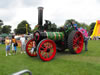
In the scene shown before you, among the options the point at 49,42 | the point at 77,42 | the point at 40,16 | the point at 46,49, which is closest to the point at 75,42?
the point at 77,42

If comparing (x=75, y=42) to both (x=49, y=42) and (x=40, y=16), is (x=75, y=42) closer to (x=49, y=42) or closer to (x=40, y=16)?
(x=49, y=42)

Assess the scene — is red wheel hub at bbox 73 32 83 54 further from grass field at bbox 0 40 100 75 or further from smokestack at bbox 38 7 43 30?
smokestack at bbox 38 7 43 30

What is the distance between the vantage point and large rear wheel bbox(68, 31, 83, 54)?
5867mm

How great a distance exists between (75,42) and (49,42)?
2.03m

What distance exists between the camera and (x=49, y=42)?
4.99 metres

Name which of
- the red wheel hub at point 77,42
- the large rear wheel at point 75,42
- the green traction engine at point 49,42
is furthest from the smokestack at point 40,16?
the red wheel hub at point 77,42

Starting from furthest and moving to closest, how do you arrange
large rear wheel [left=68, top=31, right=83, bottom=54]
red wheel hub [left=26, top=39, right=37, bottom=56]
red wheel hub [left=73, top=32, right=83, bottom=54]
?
red wheel hub [left=73, top=32, right=83, bottom=54] → large rear wheel [left=68, top=31, right=83, bottom=54] → red wheel hub [left=26, top=39, right=37, bottom=56]

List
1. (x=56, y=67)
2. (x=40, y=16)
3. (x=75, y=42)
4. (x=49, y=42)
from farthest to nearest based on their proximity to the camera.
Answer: (x=75, y=42) → (x=40, y=16) → (x=49, y=42) → (x=56, y=67)

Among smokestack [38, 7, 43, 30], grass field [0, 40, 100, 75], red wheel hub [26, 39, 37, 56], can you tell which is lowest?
grass field [0, 40, 100, 75]

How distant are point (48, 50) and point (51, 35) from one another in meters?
0.94

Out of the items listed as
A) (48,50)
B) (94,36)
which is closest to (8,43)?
(48,50)

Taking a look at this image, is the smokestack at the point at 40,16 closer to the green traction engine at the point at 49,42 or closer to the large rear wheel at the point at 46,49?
the green traction engine at the point at 49,42

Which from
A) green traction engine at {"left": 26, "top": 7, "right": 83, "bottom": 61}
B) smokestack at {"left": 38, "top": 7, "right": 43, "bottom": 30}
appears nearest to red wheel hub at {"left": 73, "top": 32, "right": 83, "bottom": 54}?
green traction engine at {"left": 26, "top": 7, "right": 83, "bottom": 61}

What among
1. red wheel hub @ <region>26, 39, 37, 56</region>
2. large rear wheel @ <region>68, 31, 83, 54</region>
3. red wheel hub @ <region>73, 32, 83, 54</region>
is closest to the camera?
red wheel hub @ <region>26, 39, 37, 56</region>
